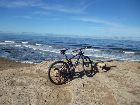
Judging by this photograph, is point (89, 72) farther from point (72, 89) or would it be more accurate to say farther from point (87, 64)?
point (72, 89)

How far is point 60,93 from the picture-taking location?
8.93 metres

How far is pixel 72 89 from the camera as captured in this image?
30.1ft

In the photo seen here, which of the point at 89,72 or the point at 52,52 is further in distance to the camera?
the point at 52,52

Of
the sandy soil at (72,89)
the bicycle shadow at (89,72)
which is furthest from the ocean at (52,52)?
the sandy soil at (72,89)

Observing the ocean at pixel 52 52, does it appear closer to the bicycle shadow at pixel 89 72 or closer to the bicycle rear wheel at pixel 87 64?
the bicycle rear wheel at pixel 87 64

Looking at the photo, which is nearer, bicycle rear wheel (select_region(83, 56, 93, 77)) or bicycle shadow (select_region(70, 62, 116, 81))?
bicycle shadow (select_region(70, 62, 116, 81))

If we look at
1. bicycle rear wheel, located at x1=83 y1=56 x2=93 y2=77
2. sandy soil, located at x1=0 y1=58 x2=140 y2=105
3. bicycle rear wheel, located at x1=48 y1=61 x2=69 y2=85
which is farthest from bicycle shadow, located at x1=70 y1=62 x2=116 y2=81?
bicycle rear wheel, located at x1=48 y1=61 x2=69 y2=85

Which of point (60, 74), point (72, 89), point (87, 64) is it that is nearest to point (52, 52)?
point (87, 64)

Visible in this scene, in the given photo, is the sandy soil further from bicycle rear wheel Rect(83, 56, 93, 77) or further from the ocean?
the ocean

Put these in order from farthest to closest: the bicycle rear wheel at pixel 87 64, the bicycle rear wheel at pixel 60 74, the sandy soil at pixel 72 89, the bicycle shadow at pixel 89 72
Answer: the bicycle rear wheel at pixel 87 64
the bicycle shadow at pixel 89 72
the bicycle rear wheel at pixel 60 74
the sandy soil at pixel 72 89

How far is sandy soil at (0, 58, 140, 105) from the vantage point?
26.3ft

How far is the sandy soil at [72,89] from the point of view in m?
8.02

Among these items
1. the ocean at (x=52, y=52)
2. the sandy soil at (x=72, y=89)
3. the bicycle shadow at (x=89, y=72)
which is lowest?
the ocean at (x=52, y=52)

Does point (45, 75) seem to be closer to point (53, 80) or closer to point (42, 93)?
point (53, 80)
